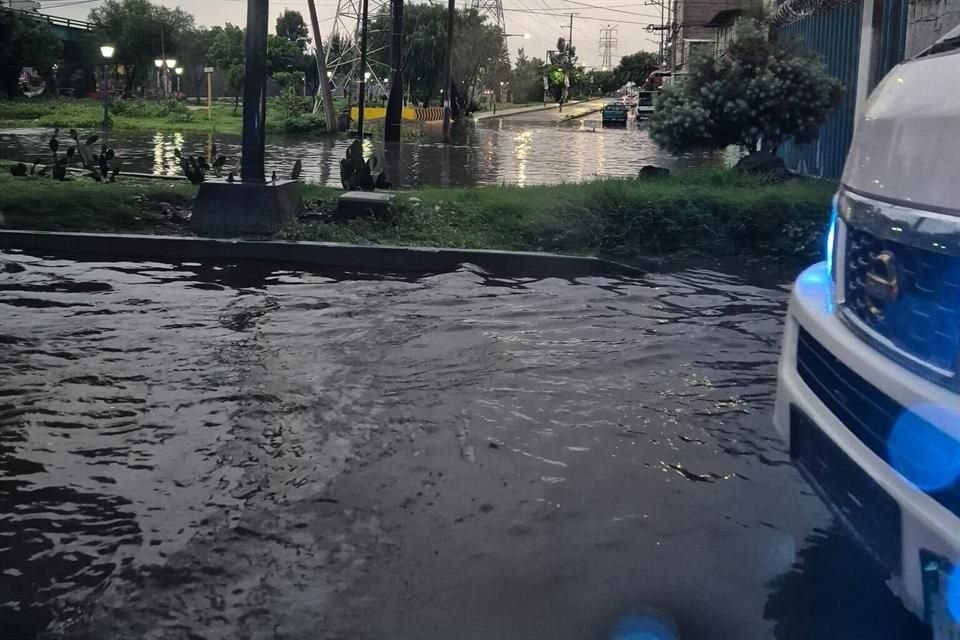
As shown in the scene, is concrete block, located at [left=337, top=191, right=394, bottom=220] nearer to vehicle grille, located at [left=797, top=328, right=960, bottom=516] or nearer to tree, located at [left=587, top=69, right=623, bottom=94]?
vehicle grille, located at [left=797, top=328, right=960, bottom=516]

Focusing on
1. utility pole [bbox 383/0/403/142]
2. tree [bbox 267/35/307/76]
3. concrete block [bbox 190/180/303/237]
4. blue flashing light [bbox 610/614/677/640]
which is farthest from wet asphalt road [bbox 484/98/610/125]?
blue flashing light [bbox 610/614/677/640]

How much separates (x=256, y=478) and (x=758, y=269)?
5.75 metres

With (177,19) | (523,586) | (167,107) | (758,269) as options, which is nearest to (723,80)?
(758,269)

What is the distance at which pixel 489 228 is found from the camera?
9367 millimetres

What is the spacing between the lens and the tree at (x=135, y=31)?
2621 inches

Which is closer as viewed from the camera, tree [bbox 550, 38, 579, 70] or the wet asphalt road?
the wet asphalt road

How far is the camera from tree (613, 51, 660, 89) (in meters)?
123

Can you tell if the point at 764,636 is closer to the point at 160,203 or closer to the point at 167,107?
the point at 160,203

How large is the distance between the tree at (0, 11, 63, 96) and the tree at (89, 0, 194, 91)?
27.9 feet

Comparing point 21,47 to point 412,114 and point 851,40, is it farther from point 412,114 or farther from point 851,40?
point 851,40

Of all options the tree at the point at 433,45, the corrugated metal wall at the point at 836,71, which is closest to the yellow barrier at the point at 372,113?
the tree at the point at 433,45

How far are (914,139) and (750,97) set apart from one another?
33.0 feet

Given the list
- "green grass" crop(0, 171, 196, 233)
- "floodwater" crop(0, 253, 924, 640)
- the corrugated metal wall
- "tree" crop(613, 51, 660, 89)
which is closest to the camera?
"floodwater" crop(0, 253, 924, 640)

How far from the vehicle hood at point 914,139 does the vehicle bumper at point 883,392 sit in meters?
0.38
